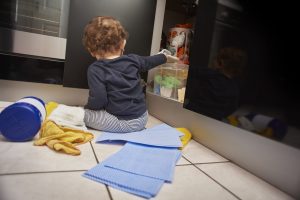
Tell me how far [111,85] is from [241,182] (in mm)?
611

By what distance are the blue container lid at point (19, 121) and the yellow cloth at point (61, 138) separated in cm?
4

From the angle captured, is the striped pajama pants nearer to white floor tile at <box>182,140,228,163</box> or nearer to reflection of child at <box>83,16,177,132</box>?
reflection of child at <box>83,16,177,132</box>

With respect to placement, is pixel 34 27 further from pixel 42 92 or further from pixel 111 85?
pixel 111 85

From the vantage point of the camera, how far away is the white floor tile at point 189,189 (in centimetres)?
52

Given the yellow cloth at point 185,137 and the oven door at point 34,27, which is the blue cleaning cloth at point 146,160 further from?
the oven door at point 34,27

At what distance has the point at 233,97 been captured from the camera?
735 millimetres

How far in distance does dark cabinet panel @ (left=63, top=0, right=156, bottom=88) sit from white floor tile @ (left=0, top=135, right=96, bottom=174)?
21.2 inches

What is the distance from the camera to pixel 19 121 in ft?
2.34

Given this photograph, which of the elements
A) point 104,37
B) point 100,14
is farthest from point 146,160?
point 100,14

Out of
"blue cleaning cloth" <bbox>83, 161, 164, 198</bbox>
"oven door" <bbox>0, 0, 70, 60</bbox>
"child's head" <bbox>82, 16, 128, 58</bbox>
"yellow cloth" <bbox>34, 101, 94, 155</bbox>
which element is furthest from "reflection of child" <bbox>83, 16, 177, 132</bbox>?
"blue cleaning cloth" <bbox>83, 161, 164, 198</bbox>

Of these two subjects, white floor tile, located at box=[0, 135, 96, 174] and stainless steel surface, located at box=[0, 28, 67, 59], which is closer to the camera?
white floor tile, located at box=[0, 135, 96, 174]

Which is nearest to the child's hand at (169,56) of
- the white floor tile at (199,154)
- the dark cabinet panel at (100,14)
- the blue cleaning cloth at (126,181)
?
the dark cabinet panel at (100,14)

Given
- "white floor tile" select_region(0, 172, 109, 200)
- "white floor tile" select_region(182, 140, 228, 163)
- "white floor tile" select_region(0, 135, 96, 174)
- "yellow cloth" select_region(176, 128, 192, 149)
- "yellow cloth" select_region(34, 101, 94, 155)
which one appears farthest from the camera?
"yellow cloth" select_region(176, 128, 192, 149)

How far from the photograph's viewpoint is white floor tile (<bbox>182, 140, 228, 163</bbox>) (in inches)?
31.3
